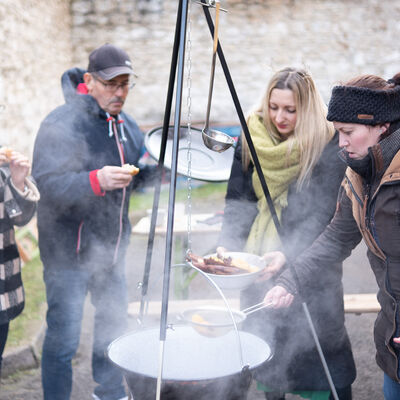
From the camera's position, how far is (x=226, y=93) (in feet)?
35.9

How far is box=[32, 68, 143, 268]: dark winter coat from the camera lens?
8.80 feet

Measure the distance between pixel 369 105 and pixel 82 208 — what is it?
1.76 meters

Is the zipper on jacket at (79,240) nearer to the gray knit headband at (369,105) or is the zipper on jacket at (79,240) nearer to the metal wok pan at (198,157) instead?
the metal wok pan at (198,157)

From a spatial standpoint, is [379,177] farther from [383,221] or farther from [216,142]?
[216,142]

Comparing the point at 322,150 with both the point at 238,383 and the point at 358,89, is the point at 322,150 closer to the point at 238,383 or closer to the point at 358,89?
the point at 358,89

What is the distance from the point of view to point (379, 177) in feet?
5.64

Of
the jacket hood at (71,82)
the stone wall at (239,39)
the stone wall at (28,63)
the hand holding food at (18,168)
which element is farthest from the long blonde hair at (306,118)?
the stone wall at (239,39)

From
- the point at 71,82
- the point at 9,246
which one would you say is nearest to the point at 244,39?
the point at 71,82

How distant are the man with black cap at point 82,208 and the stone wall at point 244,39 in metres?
8.04

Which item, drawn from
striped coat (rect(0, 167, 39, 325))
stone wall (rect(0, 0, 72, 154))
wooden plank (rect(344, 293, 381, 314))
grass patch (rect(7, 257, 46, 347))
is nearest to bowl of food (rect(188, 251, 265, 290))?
striped coat (rect(0, 167, 39, 325))

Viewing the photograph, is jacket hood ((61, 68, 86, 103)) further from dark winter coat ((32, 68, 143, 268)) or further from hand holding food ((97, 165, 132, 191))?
hand holding food ((97, 165, 132, 191))

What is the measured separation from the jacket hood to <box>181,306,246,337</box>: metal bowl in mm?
1614

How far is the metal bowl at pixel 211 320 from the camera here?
72.1 inches

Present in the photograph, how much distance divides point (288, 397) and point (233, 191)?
165 centimetres
